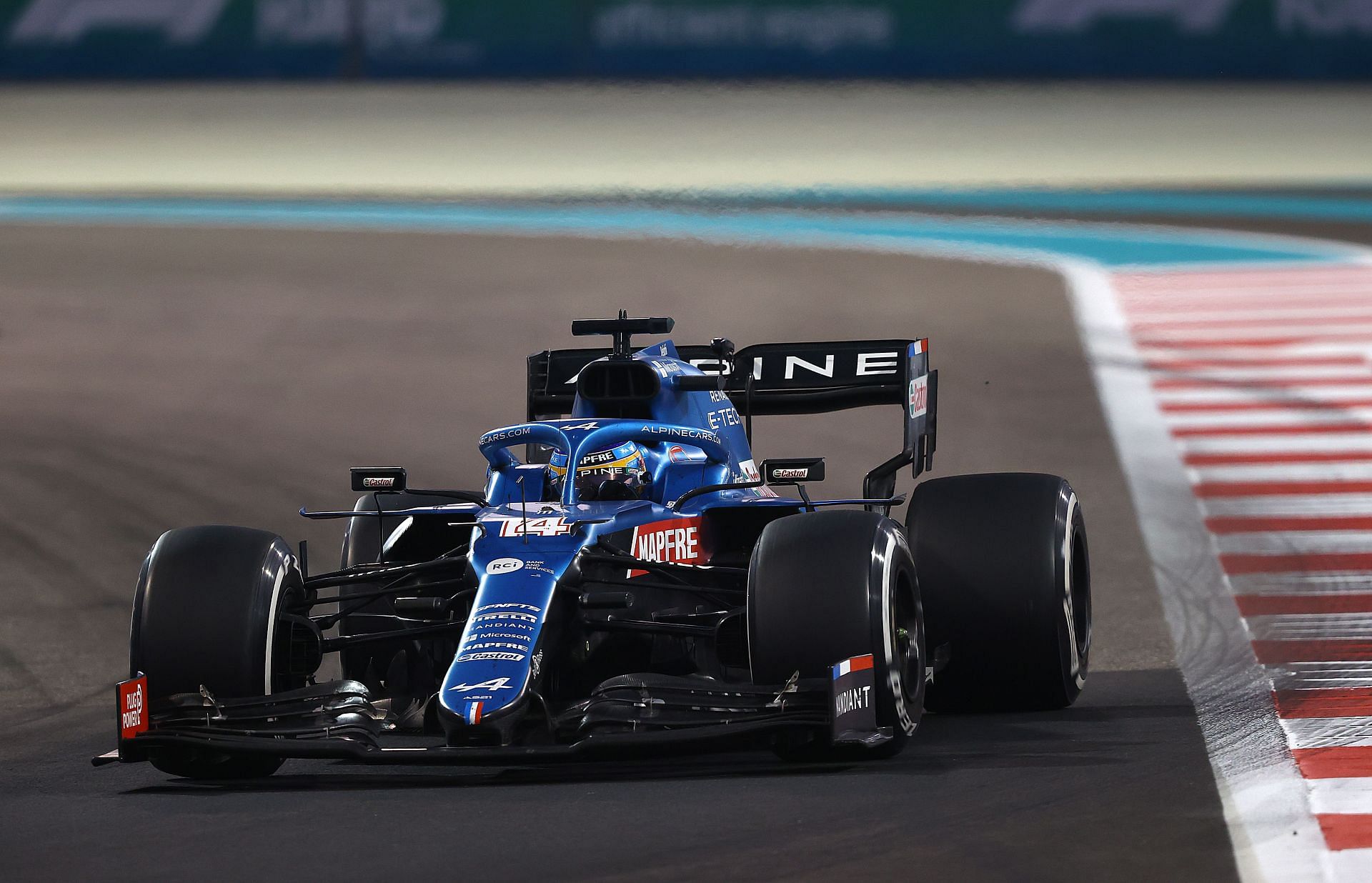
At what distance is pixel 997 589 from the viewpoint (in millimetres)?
9672

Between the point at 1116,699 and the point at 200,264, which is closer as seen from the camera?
the point at 1116,699

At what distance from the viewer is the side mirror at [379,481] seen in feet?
31.0

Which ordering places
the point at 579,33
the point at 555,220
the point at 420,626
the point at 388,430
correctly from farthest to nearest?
the point at 579,33
the point at 555,220
the point at 388,430
the point at 420,626

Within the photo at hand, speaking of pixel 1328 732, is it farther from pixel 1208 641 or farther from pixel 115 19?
pixel 115 19

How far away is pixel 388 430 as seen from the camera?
55.2ft

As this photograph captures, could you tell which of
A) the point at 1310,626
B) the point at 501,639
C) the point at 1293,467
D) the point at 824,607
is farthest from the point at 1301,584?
the point at 501,639

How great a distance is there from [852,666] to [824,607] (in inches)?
9.6

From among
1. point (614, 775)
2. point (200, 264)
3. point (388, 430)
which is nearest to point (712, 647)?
point (614, 775)

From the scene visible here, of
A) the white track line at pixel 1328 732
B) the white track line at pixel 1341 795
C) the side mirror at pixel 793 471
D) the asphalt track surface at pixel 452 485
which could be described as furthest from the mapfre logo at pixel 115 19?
the white track line at pixel 1341 795

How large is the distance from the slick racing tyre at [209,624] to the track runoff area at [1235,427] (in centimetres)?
355

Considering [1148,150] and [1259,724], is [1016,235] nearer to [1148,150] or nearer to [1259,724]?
[1148,150]

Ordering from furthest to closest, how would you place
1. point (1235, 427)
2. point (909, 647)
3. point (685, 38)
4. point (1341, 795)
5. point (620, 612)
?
point (685, 38)
point (1235, 427)
point (909, 647)
point (620, 612)
point (1341, 795)

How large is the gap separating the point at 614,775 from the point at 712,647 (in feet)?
2.66

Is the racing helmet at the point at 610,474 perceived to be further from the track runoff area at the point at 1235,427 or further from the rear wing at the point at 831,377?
the track runoff area at the point at 1235,427
